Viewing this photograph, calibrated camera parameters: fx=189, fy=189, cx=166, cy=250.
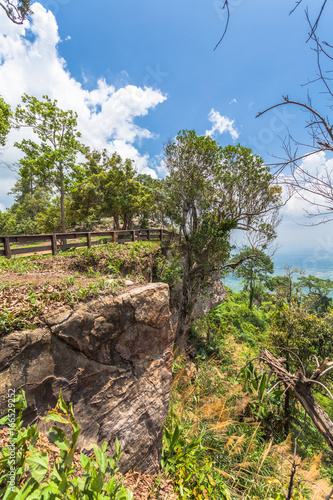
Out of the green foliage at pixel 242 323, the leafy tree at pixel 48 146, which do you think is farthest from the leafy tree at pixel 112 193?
the green foliage at pixel 242 323

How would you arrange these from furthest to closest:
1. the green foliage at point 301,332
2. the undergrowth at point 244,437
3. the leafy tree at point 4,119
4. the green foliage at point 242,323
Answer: the green foliage at point 242,323 < the leafy tree at point 4,119 < the green foliage at point 301,332 < the undergrowth at point 244,437

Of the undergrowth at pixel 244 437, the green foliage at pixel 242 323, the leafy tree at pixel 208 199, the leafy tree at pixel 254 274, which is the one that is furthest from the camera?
the leafy tree at pixel 254 274

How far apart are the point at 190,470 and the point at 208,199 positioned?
883 centimetres

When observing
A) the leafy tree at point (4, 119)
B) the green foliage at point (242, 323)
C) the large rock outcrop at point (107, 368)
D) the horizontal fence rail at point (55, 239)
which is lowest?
the green foliage at point (242, 323)

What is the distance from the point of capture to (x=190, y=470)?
2.83 metres

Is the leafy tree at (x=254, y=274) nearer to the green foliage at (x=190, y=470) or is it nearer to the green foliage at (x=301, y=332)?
the green foliage at (x=301, y=332)

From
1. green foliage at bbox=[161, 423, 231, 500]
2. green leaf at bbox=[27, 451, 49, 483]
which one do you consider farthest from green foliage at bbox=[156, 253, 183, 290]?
green leaf at bbox=[27, 451, 49, 483]

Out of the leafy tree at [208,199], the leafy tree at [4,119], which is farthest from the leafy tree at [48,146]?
the leafy tree at [208,199]

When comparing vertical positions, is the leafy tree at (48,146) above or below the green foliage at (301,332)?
above

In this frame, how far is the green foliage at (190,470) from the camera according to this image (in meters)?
2.58

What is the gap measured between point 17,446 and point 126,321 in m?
1.87

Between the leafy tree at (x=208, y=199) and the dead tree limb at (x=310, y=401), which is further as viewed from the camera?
the leafy tree at (x=208, y=199)

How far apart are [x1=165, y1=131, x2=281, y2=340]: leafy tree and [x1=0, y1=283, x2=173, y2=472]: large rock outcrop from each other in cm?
569

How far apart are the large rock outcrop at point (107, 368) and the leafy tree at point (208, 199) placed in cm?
569
